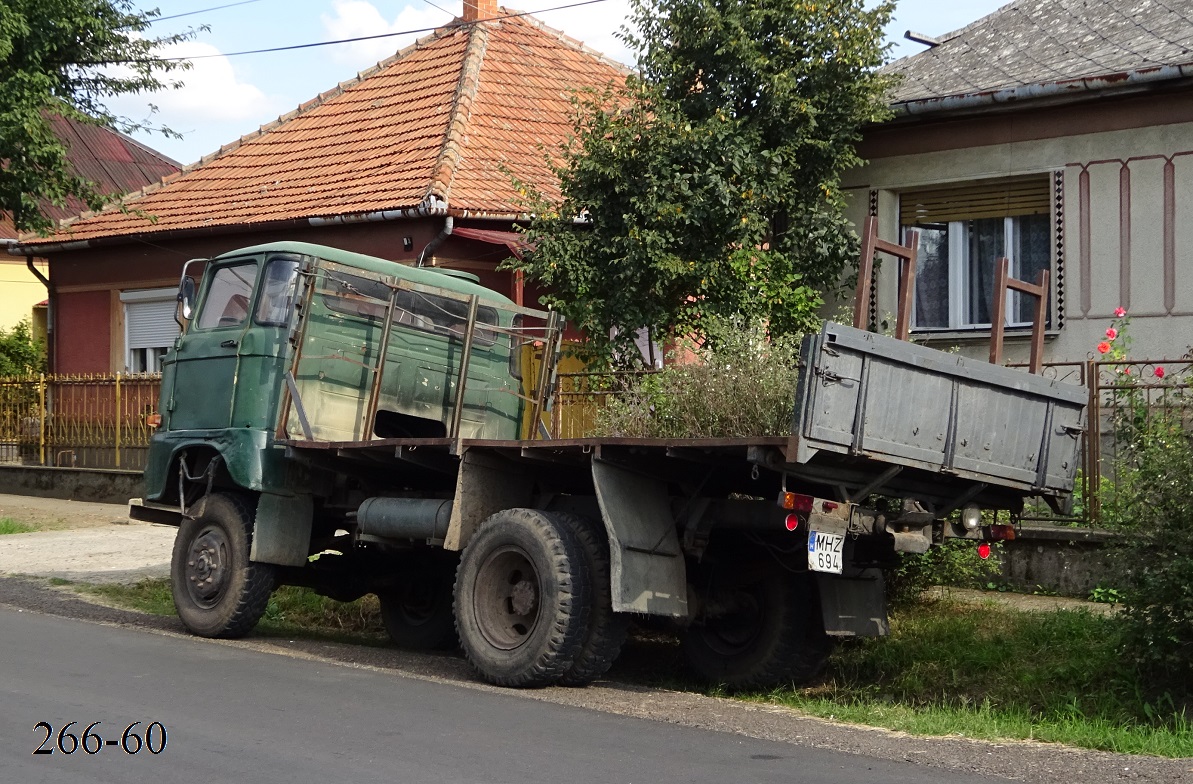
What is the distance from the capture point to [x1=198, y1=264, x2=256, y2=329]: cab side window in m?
10.0

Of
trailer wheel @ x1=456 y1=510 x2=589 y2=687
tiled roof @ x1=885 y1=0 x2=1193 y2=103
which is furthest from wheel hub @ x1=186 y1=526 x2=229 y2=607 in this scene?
tiled roof @ x1=885 y1=0 x2=1193 y2=103

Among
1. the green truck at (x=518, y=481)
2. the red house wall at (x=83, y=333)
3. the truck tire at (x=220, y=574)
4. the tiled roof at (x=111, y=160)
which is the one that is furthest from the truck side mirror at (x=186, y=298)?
the tiled roof at (x=111, y=160)

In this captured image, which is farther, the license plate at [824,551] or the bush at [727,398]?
the bush at [727,398]

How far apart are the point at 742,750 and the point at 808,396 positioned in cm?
164

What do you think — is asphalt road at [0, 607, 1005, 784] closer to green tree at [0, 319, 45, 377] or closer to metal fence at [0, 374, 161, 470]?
metal fence at [0, 374, 161, 470]

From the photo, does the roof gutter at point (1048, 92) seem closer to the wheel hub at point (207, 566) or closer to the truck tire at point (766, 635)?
the truck tire at point (766, 635)

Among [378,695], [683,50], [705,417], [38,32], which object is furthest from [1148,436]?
[38,32]

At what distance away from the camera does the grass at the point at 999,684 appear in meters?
7.04

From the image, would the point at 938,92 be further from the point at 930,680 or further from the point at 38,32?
the point at 38,32

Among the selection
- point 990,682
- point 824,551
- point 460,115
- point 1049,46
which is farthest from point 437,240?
point 824,551

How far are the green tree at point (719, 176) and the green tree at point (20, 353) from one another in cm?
1787

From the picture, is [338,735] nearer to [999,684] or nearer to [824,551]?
[824,551]

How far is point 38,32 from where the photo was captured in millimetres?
17672

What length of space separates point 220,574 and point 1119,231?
27.2ft
